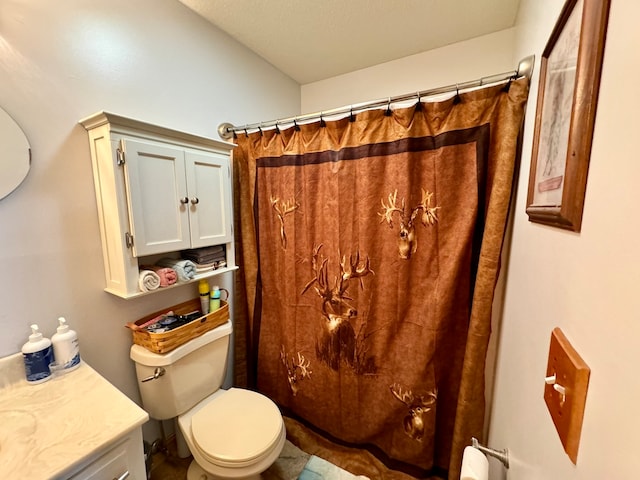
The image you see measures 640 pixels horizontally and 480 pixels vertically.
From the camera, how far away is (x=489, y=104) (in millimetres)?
1112

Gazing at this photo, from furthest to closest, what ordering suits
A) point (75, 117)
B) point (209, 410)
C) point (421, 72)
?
point (421, 72) → point (209, 410) → point (75, 117)

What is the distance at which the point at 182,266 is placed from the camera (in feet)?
4.22

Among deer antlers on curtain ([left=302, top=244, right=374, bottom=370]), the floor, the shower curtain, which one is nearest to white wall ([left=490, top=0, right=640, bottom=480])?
the shower curtain

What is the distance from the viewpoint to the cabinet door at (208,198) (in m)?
1.32

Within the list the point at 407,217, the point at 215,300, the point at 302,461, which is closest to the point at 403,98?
the point at 407,217

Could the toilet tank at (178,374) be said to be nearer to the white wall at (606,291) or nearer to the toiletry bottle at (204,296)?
the toiletry bottle at (204,296)

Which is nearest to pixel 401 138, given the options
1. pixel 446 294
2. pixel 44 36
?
pixel 446 294

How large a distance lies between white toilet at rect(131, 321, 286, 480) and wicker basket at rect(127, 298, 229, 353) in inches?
1.1

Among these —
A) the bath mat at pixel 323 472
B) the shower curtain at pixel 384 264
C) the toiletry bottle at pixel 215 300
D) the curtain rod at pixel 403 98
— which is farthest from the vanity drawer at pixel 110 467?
the curtain rod at pixel 403 98

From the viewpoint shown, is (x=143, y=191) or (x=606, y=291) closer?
(x=606, y=291)

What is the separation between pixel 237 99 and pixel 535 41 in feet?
4.91

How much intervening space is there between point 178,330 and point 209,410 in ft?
1.45

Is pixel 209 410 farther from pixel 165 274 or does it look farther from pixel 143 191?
pixel 143 191

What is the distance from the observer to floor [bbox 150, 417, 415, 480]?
143 centimetres
